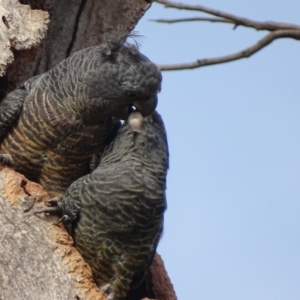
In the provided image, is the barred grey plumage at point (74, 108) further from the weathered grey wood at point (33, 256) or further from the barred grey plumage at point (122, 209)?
the weathered grey wood at point (33, 256)

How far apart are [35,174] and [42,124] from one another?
10.5 inches

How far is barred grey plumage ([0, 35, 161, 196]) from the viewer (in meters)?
3.62

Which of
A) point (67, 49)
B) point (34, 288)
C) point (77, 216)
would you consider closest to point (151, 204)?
point (77, 216)

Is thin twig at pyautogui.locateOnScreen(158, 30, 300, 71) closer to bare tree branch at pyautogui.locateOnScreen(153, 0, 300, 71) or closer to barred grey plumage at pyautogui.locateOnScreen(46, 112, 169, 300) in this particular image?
bare tree branch at pyautogui.locateOnScreen(153, 0, 300, 71)

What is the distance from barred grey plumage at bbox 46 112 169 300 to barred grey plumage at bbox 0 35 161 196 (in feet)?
0.46

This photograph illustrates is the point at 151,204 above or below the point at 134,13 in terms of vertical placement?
below

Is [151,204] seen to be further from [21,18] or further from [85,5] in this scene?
[85,5]

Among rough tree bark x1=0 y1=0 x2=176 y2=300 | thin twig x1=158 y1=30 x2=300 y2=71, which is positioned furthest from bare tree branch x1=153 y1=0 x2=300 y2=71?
rough tree bark x1=0 y1=0 x2=176 y2=300

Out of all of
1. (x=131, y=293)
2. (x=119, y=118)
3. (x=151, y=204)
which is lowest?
(x=131, y=293)

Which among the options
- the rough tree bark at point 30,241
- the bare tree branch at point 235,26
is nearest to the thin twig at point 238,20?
the bare tree branch at point 235,26

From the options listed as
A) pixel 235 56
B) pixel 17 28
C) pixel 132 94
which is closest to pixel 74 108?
pixel 132 94

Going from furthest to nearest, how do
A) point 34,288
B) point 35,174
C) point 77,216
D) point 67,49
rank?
point 67,49 → point 35,174 → point 77,216 → point 34,288

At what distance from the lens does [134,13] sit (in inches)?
183

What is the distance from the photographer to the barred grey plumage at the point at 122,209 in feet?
11.8
